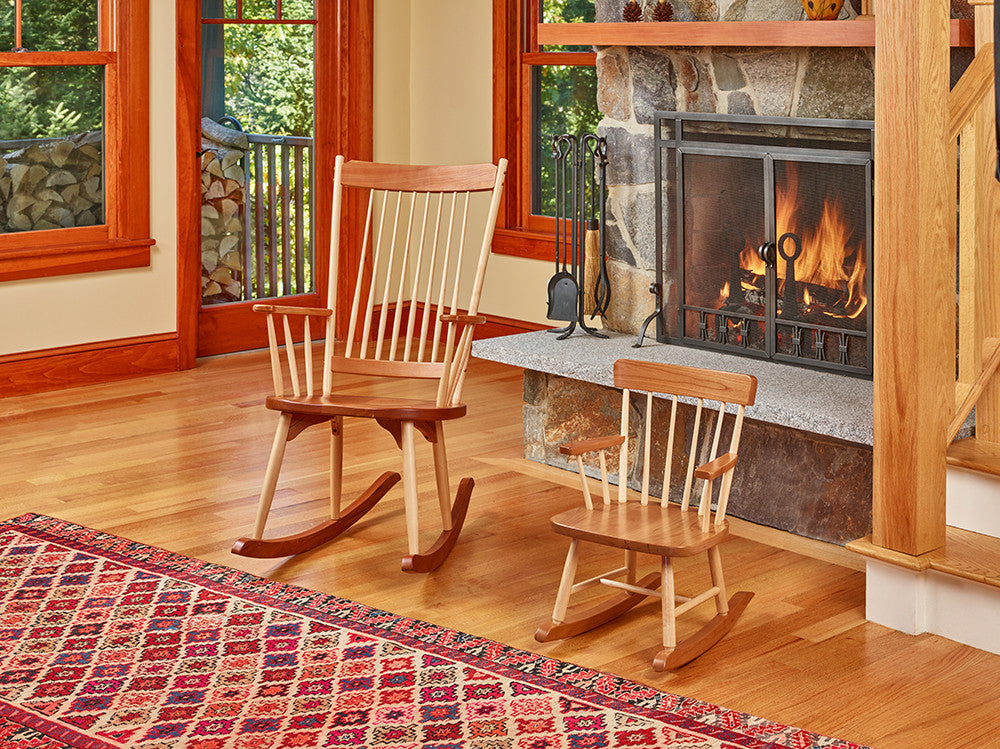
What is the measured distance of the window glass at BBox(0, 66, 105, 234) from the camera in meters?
5.38

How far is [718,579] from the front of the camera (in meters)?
3.08

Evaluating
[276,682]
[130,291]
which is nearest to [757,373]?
[276,682]

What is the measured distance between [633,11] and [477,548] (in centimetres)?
188

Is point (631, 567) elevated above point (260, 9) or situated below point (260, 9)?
below

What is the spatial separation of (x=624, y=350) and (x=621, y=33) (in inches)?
40.3

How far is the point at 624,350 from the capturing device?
14.5ft

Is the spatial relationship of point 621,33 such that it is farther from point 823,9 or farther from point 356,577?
point 356,577

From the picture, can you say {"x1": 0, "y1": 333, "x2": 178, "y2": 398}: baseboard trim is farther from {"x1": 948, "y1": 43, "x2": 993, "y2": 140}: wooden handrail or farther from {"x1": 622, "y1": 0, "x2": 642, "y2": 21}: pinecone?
{"x1": 948, "y1": 43, "x2": 993, "y2": 140}: wooden handrail

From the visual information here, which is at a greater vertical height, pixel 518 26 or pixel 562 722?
pixel 518 26

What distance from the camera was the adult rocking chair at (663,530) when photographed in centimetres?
289

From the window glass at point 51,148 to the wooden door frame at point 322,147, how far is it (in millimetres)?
383

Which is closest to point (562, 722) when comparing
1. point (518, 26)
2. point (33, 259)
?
point (33, 259)

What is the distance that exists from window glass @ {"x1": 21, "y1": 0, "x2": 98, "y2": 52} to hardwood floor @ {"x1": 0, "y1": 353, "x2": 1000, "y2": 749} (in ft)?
4.59

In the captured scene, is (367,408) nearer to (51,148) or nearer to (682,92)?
(682,92)
